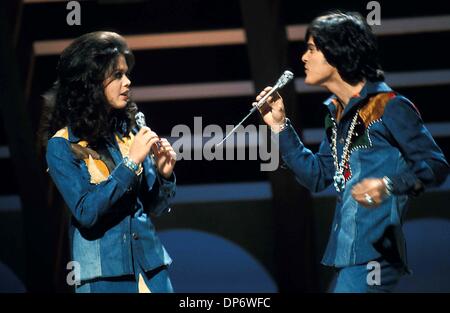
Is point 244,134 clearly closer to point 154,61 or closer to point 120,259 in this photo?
point 154,61

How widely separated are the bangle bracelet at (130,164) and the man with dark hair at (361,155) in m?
0.48

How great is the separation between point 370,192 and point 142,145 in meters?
0.70

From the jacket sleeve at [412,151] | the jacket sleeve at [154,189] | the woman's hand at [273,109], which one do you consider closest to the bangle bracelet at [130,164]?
the jacket sleeve at [154,189]

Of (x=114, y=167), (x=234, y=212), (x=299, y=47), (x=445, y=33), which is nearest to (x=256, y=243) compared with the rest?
(x=234, y=212)

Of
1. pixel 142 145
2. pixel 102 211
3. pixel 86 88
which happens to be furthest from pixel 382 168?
pixel 86 88

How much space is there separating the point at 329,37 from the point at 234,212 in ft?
8.81

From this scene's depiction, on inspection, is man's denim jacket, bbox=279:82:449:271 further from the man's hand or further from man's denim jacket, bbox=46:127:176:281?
man's denim jacket, bbox=46:127:176:281

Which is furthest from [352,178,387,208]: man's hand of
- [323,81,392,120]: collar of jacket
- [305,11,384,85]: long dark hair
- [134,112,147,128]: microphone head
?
[134,112,147,128]: microphone head

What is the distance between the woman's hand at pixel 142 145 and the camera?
2607 millimetres

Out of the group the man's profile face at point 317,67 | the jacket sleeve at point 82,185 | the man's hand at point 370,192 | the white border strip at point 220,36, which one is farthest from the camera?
the white border strip at point 220,36

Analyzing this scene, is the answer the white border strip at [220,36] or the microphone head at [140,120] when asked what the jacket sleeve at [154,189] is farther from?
the white border strip at [220,36]

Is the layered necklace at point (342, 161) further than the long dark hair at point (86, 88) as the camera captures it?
No

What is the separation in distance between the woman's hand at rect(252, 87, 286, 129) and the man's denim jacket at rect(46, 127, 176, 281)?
1.51 feet

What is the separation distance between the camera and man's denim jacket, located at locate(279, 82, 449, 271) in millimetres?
2480
